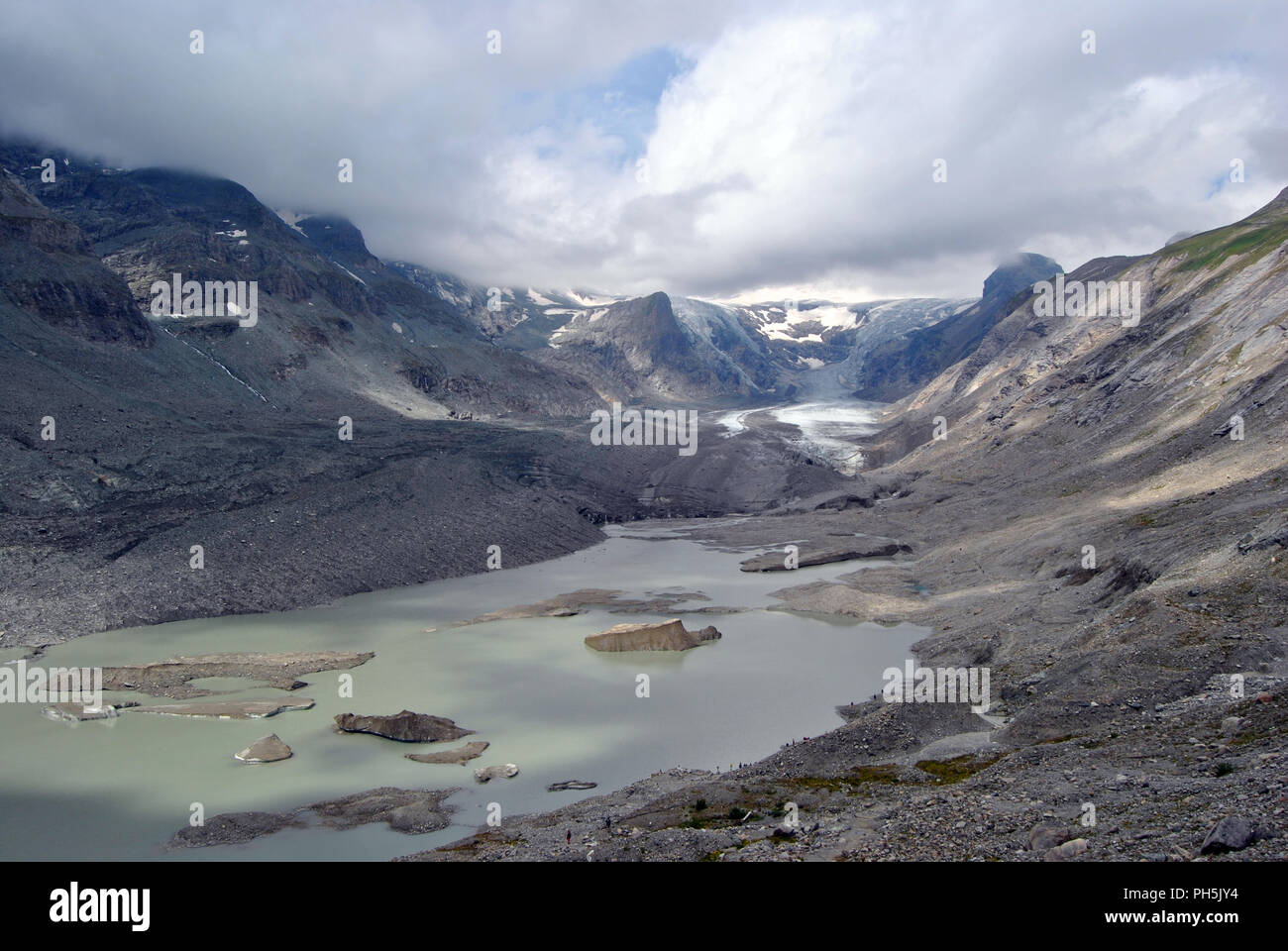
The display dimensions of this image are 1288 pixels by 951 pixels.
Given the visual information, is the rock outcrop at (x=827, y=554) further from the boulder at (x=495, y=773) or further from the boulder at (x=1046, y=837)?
the boulder at (x=1046, y=837)

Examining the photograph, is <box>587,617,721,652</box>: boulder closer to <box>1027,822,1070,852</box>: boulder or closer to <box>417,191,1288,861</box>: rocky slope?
<box>417,191,1288,861</box>: rocky slope

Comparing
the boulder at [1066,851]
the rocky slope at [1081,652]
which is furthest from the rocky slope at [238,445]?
the boulder at [1066,851]

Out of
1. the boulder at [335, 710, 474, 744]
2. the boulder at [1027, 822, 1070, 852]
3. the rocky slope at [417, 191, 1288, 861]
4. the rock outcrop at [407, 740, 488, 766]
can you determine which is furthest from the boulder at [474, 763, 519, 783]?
the boulder at [1027, 822, 1070, 852]

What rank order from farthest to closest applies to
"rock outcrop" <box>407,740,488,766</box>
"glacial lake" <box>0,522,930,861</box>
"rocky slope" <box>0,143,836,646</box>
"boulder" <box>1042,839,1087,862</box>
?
"rocky slope" <box>0,143,836,646</box>
"rock outcrop" <box>407,740,488,766</box>
"glacial lake" <box>0,522,930,861</box>
"boulder" <box>1042,839,1087,862</box>

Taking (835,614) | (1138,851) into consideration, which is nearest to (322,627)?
(835,614)

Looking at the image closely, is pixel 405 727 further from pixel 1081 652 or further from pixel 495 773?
pixel 1081 652

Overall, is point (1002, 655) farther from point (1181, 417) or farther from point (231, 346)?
point (231, 346)
